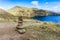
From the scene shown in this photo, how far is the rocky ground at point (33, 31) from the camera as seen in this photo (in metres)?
5.68

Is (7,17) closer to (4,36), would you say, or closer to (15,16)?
(15,16)

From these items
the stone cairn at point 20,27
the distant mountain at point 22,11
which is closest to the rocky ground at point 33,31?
the stone cairn at point 20,27

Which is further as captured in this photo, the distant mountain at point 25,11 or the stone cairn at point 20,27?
the distant mountain at point 25,11

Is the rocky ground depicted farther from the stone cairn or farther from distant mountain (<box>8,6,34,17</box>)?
distant mountain (<box>8,6,34,17</box>)

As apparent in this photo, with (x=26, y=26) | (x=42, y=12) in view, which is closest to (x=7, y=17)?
(x=26, y=26)

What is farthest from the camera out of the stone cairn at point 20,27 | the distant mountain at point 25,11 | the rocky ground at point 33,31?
the distant mountain at point 25,11

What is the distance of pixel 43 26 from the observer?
6.02m

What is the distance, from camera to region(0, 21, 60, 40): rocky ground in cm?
568

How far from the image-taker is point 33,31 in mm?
5969

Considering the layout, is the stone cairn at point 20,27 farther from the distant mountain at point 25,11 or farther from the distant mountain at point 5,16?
the distant mountain at point 5,16

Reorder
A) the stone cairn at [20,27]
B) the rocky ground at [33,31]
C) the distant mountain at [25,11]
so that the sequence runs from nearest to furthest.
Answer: the rocky ground at [33,31] → the stone cairn at [20,27] → the distant mountain at [25,11]

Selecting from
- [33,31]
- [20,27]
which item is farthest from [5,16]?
[33,31]

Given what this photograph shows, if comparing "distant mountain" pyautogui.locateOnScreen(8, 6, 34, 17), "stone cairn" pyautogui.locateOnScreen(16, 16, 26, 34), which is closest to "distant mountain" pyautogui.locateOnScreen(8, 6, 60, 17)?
"distant mountain" pyautogui.locateOnScreen(8, 6, 34, 17)

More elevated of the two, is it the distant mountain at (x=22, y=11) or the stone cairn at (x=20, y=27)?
the distant mountain at (x=22, y=11)
